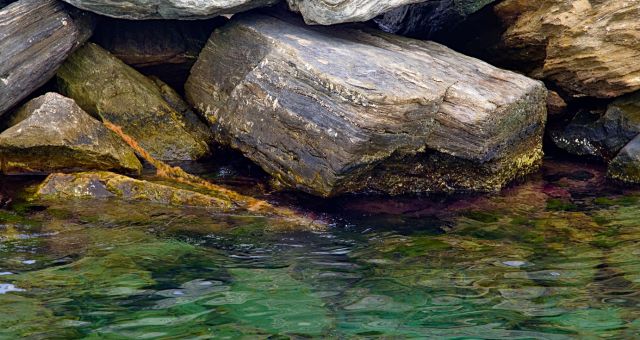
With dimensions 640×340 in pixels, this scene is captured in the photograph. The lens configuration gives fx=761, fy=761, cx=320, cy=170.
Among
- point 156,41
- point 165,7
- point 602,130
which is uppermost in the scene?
point 165,7

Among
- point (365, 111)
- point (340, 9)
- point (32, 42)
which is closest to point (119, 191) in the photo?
point (32, 42)

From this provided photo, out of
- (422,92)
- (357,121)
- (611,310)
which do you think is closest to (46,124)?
(357,121)

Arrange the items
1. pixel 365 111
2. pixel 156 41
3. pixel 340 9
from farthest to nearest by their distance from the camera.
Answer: pixel 156 41 → pixel 340 9 → pixel 365 111

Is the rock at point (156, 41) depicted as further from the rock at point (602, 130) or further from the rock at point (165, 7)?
the rock at point (602, 130)

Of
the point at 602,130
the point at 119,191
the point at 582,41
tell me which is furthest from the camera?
the point at 602,130

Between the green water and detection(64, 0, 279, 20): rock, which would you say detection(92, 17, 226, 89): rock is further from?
the green water

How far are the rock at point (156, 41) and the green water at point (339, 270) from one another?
265 cm

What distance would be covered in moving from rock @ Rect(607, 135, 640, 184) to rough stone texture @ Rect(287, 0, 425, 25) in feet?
9.91

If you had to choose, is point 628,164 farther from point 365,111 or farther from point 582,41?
point 365,111

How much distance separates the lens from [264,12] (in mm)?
9164

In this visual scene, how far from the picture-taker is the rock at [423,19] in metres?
10.0

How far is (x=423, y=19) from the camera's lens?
10.2 m

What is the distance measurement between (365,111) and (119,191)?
2.66m

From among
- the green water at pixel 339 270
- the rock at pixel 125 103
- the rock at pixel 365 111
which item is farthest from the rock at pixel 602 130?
the rock at pixel 125 103
